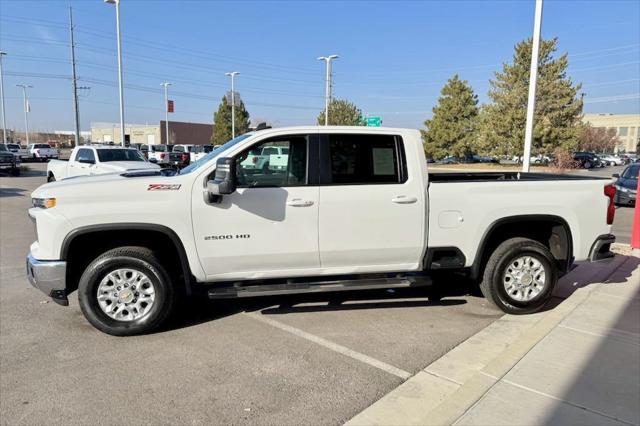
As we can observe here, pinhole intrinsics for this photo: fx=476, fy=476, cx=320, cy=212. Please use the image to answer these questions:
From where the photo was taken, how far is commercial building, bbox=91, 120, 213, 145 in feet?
279

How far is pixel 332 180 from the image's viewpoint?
4.75 meters

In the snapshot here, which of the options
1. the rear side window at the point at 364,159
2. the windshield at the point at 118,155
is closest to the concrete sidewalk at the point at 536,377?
the rear side window at the point at 364,159

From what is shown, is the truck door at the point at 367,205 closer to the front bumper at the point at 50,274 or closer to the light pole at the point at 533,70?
the front bumper at the point at 50,274

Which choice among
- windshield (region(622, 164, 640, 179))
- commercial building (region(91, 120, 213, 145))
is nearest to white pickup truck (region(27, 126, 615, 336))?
windshield (region(622, 164, 640, 179))

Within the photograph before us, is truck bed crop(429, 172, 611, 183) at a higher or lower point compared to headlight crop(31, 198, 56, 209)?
higher

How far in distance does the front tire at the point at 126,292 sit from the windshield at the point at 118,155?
12.1 meters

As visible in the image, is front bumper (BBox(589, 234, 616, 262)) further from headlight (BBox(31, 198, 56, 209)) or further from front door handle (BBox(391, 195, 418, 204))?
headlight (BBox(31, 198, 56, 209))

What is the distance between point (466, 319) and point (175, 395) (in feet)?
10.1

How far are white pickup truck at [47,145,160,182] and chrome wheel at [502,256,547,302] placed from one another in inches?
475

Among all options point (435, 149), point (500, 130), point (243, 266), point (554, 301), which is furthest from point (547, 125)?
point (243, 266)

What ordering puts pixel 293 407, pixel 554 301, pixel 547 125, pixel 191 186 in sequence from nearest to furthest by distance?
pixel 293 407 < pixel 191 186 < pixel 554 301 < pixel 547 125

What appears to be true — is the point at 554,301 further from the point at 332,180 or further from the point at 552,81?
the point at 552,81

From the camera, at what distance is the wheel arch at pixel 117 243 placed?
4371 millimetres

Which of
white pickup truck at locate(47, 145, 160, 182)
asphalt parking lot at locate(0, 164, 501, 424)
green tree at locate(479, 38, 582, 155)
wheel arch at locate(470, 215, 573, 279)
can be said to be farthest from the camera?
green tree at locate(479, 38, 582, 155)
